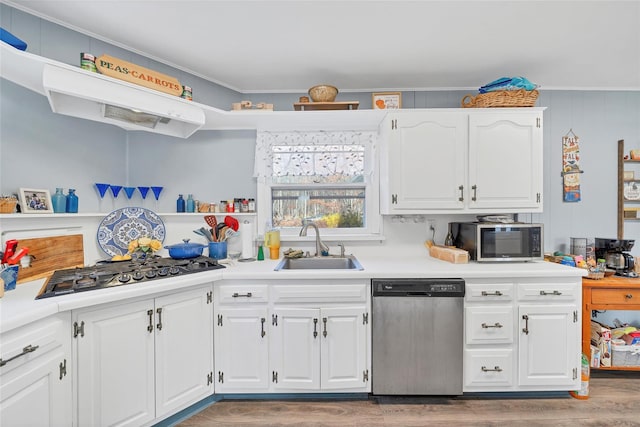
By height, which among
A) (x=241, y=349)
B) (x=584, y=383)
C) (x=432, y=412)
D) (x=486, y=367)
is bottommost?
(x=432, y=412)

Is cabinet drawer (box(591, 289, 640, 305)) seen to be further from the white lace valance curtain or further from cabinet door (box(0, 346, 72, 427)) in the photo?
cabinet door (box(0, 346, 72, 427))

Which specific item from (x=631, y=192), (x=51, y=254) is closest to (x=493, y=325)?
(x=631, y=192)

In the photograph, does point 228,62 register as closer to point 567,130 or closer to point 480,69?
point 480,69

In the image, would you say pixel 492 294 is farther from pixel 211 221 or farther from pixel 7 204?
pixel 7 204

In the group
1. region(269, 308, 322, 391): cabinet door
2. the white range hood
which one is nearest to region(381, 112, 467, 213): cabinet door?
region(269, 308, 322, 391): cabinet door

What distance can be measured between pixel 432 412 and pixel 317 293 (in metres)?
1.11

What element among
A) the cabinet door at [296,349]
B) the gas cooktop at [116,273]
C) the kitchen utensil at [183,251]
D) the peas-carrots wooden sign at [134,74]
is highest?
the peas-carrots wooden sign at [134,74]

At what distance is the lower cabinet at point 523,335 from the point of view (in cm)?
190

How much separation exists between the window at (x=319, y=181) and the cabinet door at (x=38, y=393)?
5.09ft

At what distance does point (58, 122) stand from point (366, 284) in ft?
7.93

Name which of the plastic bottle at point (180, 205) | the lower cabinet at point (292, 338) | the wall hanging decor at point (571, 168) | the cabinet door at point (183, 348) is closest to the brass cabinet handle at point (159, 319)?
the cabinet door at point (183, 348)

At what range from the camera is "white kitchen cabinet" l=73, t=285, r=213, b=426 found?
4.62 feet

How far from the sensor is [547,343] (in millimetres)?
1914

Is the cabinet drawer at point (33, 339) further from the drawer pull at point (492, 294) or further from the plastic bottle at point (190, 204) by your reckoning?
the drawer pull at point (492, 294)
